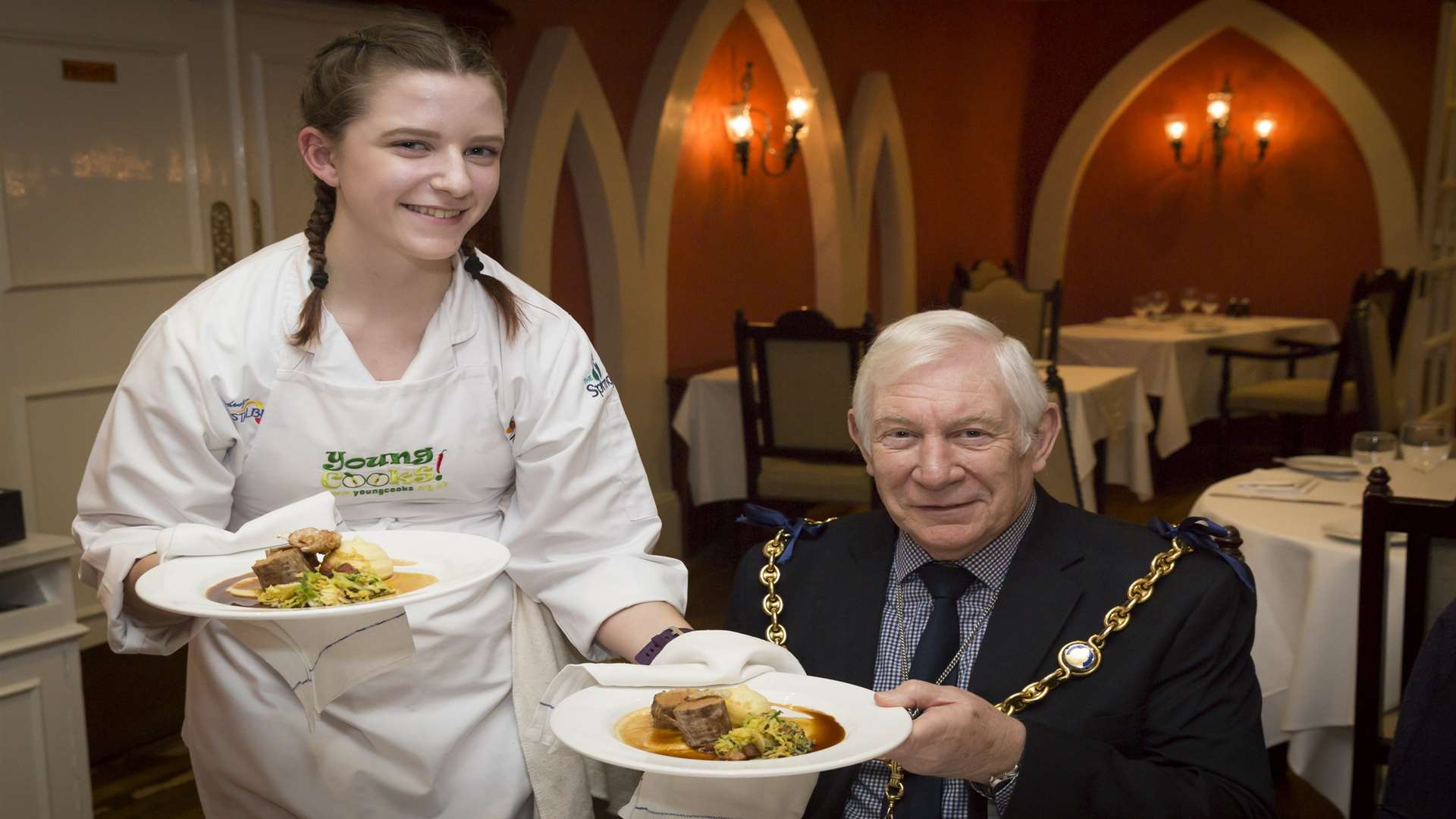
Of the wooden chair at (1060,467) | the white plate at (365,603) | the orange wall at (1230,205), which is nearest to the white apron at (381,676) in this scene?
the white plate at (365,603)

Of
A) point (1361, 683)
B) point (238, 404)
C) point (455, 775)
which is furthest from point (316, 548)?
point (1361, 683)

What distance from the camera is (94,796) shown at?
3.29 metres

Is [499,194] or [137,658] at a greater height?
[499,194]

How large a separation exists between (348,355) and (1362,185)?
25.1 ft

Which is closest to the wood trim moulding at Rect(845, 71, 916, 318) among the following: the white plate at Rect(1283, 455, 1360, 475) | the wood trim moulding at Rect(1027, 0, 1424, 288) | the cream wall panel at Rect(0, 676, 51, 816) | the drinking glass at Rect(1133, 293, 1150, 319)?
the drinking glass at Rect(1133, 293, 1150, 319)

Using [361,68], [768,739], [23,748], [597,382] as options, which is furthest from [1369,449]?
[23,748]

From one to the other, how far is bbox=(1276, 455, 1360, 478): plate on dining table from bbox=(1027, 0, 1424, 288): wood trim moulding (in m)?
4.88

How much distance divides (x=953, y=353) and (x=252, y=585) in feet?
2.71

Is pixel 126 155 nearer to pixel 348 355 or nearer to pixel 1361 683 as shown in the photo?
pixel 348 355

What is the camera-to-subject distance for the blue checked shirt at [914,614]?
1613 millimetres

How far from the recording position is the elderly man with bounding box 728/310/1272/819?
4.99 ft

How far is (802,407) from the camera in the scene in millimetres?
4906

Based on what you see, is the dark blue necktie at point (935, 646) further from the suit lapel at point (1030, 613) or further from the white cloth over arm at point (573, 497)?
the white cloth over arm at point (573, 497)

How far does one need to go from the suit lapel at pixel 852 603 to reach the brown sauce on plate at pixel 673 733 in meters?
0.43
